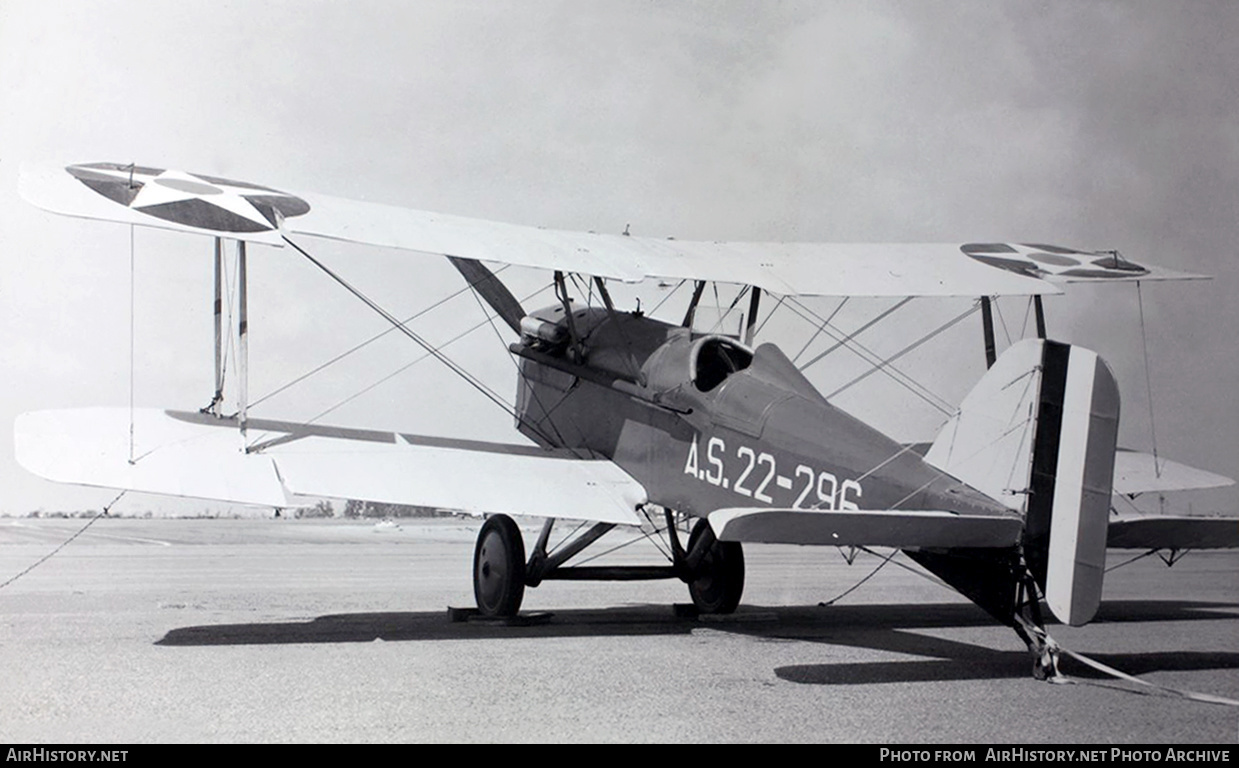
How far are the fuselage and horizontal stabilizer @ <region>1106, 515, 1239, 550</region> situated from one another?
81cm

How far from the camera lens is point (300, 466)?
30.9 ft

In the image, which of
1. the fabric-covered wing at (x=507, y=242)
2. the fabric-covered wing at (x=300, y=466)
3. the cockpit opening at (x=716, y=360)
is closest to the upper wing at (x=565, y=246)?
the fabric-covered wing at (x=507, y=242)

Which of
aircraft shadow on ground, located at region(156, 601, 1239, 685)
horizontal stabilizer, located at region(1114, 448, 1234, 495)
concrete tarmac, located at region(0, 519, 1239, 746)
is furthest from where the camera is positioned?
horizontal stabilizer, located at region(1114, 448, 1234, 495)

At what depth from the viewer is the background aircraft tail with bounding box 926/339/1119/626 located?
6.97 meters

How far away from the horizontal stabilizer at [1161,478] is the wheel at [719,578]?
13.6 ft

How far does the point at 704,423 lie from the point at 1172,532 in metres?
3.76

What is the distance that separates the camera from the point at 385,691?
671cm

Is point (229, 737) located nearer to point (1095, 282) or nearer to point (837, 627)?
point (837, 627)

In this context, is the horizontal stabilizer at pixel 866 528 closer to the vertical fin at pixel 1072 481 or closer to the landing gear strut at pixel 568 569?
the vertical fin at pixel 1072 481

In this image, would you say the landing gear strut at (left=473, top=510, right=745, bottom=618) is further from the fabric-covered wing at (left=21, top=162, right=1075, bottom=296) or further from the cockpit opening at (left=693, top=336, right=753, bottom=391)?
the fabric-covered wing at (left=21, top=162, right=1075, bottom=296)

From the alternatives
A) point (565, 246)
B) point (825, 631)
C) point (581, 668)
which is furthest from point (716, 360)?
point (581, 668)

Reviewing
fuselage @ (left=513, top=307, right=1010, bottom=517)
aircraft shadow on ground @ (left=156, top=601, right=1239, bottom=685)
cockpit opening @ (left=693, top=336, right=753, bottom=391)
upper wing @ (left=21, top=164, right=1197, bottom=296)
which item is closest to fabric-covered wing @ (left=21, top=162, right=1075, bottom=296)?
upper wing @ (left=21, top=164, right=1197, bottom=296)

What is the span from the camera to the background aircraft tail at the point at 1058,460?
22.9 ft
